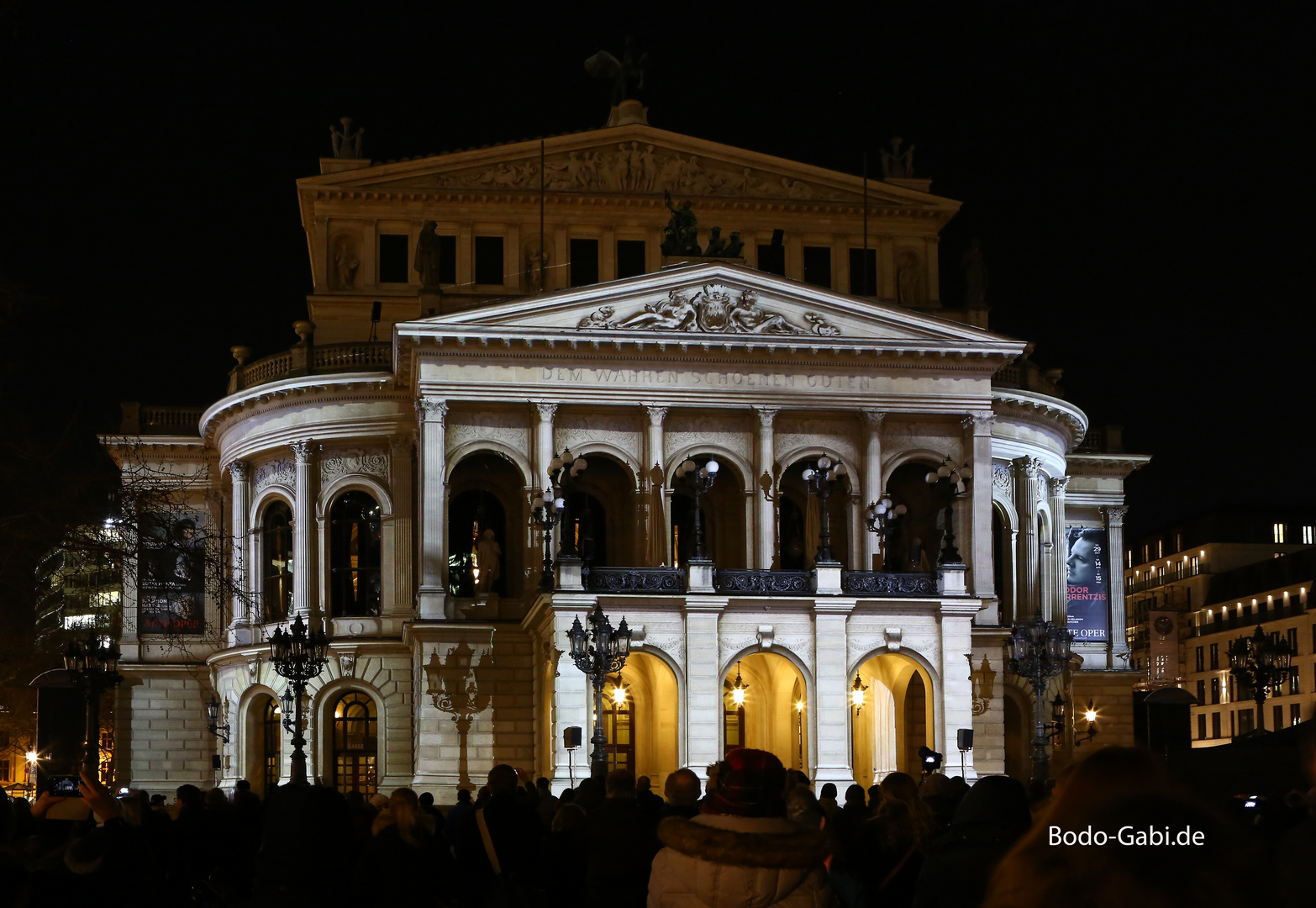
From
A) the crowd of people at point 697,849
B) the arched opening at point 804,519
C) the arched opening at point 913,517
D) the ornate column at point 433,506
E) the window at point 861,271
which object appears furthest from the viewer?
the window at point 861,271

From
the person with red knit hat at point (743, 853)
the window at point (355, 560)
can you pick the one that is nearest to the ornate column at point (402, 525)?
the window at point (355, 560)

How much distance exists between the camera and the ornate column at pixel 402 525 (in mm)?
52781

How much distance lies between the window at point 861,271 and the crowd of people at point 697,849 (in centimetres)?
4581

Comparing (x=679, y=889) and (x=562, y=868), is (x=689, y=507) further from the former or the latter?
(x=679, y=889)

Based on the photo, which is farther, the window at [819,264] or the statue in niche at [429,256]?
the window at [819,264]

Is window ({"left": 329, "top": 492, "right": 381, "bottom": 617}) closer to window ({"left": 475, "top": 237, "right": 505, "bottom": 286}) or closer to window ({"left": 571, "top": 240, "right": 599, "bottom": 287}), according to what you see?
window ({"left": 475, "top": 237, "right": 505, "bottom": 286})

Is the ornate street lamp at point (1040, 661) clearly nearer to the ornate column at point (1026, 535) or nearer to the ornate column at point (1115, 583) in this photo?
the ornate column at point (1026, 535)

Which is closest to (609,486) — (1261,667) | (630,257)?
(630,257)

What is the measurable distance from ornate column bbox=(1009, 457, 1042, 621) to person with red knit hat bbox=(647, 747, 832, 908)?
166ft

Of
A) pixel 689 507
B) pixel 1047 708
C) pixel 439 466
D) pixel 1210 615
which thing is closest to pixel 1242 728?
pixel 1210 615

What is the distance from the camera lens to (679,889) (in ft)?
23.0

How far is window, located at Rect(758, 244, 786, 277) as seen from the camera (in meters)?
58.4

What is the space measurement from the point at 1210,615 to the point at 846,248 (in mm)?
59663

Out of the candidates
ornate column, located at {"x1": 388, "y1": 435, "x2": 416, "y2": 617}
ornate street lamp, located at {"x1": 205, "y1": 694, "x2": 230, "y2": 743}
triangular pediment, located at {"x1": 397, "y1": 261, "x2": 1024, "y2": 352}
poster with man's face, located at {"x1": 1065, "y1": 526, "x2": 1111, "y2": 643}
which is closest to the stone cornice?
poster with man's face, located at {"x1": 1065, "y1": 526, "x2": 1111, "y2": 643}
